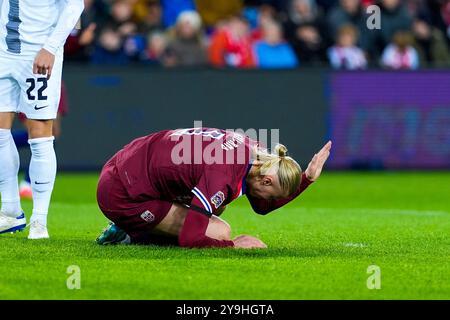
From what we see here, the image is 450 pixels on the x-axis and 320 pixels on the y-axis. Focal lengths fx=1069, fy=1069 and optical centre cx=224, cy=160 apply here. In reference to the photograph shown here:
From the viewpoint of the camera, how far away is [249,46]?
18.3 m

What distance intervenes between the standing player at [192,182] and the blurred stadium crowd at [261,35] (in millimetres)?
9511

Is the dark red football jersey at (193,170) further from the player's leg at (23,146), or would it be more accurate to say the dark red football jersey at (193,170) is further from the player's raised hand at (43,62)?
the player's leg at (23,146)

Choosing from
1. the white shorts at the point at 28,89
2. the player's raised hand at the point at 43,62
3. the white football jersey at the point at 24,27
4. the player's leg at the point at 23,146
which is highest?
the white football jersey at the point at 24,27

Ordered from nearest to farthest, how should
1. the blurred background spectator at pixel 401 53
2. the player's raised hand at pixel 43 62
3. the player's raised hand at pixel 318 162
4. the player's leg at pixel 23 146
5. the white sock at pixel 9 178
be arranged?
the player's raised hand at pixel 318 162, the player's raised hand at pixel 43 62, the white sock at pixel 9 178, the player's leg at pixel 23 146, the blurred background spectator at pixel 401 53

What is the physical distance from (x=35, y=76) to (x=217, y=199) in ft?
6.84

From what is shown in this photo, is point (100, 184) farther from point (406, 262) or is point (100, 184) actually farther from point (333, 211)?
point (333, 211)

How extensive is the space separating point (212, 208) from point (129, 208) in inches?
31.0

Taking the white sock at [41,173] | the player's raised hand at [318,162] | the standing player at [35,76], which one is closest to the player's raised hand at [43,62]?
the standing player at [35,76]

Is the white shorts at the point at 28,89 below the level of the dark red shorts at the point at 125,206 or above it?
above

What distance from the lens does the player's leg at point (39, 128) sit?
8.39 meters

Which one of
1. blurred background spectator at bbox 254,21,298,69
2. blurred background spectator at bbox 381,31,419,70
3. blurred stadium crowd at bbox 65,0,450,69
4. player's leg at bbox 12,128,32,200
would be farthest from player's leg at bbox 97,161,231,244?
blurred background spectator at bbox 381,31,419,70

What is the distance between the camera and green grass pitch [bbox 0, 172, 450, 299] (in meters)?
6.19

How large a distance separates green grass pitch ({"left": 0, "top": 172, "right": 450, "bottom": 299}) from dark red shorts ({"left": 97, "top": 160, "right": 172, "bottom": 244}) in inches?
7.9

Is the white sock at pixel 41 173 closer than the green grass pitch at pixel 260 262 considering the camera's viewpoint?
No
